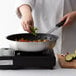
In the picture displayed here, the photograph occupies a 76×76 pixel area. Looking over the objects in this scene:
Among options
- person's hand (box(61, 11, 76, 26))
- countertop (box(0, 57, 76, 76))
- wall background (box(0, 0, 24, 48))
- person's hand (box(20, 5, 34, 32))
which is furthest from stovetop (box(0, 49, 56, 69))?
wall background (box(0, 0, 24, 48))

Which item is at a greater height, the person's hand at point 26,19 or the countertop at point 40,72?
the person's hand at point 26,19

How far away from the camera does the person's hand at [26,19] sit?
1.36 meters

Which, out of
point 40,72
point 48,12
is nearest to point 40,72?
point 40,72

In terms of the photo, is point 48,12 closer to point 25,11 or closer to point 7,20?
point 25,11

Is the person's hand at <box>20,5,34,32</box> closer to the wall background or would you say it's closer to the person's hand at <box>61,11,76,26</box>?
the person's hand at <box>61,11,76,26</box>

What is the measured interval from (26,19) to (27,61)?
0.40m

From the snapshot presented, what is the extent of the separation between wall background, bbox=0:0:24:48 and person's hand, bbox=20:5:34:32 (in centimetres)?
93

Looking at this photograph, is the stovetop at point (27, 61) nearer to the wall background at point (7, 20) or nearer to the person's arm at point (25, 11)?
the person's arm at point (25, 11)

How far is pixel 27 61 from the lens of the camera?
3.59 ft

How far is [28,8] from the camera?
1.56 meters

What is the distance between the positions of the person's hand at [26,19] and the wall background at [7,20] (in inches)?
36.8

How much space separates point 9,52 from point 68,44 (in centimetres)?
73

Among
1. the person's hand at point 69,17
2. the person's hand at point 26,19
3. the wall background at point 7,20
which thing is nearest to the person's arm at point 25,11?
the person's hand at point 26,19

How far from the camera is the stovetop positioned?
1094 millimetres
